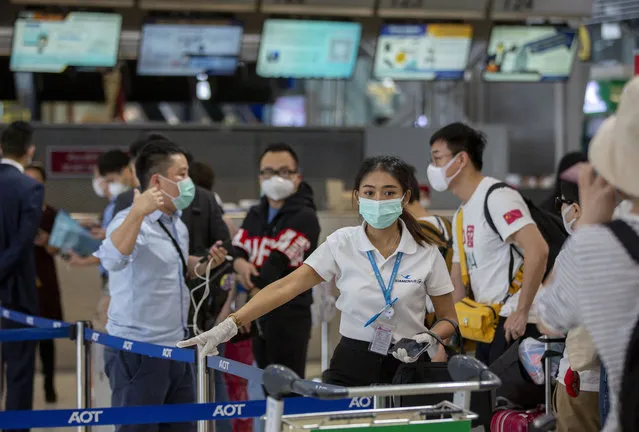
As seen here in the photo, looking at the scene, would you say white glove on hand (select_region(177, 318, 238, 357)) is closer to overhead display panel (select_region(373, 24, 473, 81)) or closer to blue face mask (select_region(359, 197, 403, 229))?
blue face mask (select_region(359, 197, 403, 229))

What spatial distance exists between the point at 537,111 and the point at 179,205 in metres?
8.58

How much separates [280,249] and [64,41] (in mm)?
5353

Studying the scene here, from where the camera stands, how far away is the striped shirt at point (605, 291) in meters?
2.48

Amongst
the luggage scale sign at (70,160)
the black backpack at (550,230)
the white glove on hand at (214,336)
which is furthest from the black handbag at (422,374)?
the luggage scale sign at (70,160)

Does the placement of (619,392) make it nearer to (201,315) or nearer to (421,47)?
(201,315)

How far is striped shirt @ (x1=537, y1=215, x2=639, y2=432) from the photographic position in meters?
2.48

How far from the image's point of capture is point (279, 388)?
9.04 feet

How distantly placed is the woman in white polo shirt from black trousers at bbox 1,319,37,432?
125 inches

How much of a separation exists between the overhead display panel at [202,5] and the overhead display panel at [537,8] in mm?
2517

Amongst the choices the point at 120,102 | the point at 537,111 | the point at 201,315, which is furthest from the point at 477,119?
the point at 201,315

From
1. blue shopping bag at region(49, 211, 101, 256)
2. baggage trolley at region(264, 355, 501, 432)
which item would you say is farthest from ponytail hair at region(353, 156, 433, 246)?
blue shopping bag at region(49, 211, 101, 256)

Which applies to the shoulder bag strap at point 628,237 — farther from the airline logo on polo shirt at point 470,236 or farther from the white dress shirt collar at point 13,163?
the white dress shirt collar at point 13,163

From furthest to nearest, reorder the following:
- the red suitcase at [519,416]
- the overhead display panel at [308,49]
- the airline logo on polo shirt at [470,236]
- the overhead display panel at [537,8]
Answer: the overhead display panel at [537,8] → the overhead display panel at [308,49] → the airline logo on polo shirt at [470,236] → the red suitcase at [519,416]

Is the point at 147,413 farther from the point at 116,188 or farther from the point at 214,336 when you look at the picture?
the point at 116,188
